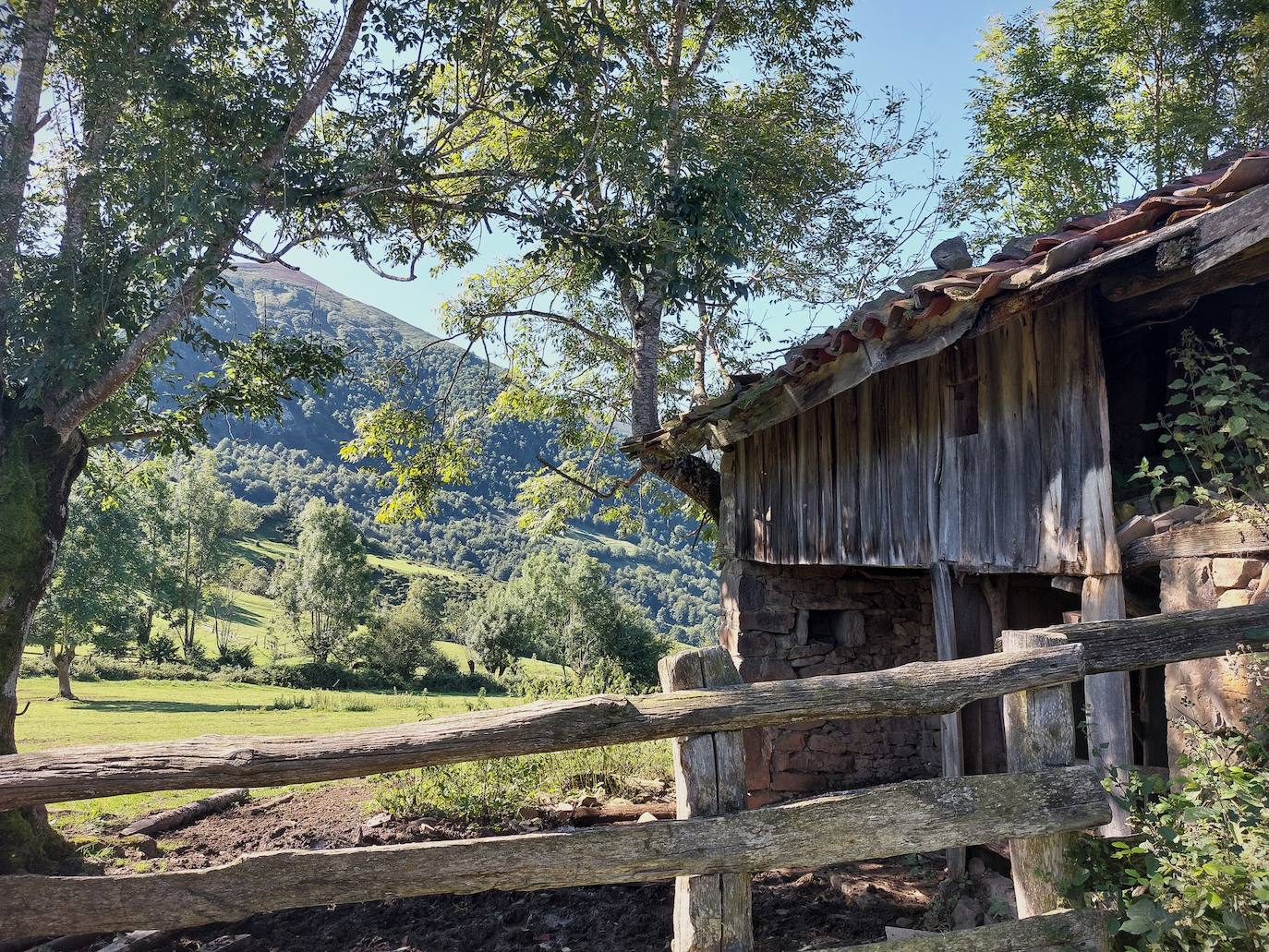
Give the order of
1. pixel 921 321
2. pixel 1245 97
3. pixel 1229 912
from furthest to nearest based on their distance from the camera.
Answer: pixel 1245 97 → pixel 921 321 → pixel 1229 912

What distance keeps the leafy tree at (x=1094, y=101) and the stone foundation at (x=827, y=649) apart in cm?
797

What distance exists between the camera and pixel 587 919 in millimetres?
5055

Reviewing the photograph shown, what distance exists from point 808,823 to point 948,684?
0.69 meters

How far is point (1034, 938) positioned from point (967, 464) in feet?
10.3

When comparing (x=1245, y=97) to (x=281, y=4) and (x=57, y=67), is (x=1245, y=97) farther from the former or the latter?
(x=57, y=67)

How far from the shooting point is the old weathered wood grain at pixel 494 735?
2.58 meters

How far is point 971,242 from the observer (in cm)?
1353

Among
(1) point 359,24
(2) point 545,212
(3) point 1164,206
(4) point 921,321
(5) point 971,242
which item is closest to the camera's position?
(3) point 1164,206

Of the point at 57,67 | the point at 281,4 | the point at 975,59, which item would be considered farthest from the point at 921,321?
the point at 975,59

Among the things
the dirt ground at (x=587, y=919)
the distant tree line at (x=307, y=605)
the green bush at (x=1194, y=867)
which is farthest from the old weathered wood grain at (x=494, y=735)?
the distant tree line at (x=307, y=605)

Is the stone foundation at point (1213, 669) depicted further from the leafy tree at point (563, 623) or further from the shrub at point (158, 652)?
the shrub at point (158, 652)

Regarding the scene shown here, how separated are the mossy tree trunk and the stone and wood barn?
5.16 metres

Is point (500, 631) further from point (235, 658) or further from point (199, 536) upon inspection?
point (199, 536)

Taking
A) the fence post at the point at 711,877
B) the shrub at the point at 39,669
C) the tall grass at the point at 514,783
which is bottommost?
the shrub at the point at 39,669
